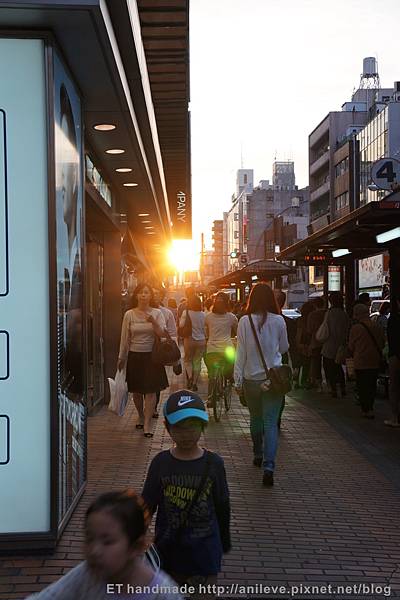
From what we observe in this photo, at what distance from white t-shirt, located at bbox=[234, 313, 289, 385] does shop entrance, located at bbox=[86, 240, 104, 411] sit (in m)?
4.58

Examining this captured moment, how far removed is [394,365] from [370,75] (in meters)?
78.5

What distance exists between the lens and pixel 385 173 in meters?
14.9

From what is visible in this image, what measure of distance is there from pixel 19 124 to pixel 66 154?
67 cm

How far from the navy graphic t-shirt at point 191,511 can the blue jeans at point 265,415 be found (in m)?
4.09

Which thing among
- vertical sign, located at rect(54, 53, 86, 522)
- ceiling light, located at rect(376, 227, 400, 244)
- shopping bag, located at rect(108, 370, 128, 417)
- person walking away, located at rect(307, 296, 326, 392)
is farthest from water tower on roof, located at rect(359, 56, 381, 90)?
vertical sign, located at rect(54, 53, 86, 522)

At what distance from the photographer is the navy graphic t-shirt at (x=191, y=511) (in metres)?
3.32

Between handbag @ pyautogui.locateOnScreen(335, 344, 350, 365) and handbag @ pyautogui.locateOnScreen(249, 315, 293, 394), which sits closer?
handbag @ pyautogui.locateOnScreen(249, 315, 293, 394)

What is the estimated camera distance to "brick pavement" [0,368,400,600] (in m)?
5.06

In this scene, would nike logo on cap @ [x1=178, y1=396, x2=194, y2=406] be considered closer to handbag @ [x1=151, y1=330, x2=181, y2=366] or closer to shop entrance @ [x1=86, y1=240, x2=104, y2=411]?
handbag @ [x1=151, y1=330, x2=181, y2=366]

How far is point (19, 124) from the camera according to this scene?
210 inches

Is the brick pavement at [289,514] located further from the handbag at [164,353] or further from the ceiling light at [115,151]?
the ceiling light at [115,151]

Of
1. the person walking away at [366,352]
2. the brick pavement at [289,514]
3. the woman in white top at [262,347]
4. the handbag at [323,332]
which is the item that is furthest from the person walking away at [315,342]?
the woman in white top at [262,347]

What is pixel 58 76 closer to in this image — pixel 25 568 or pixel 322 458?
pixel 25 568

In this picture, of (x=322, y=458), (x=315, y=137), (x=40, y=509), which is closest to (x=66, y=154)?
(x=40, y=509)
